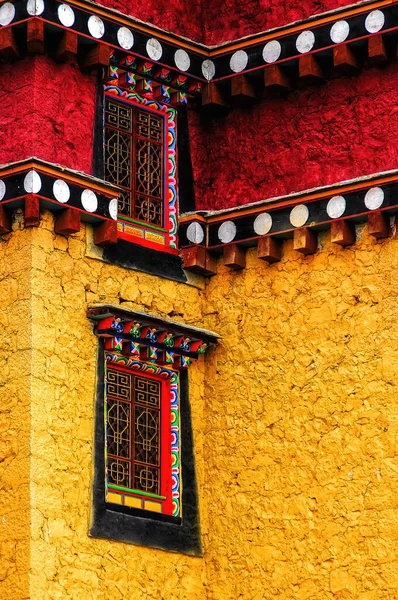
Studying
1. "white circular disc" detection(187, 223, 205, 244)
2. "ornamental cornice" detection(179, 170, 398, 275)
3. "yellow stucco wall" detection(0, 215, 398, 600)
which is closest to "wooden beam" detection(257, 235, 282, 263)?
"ornamental cornice" detection(179, 170, 398, 275)

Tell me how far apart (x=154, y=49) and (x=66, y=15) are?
1009mm

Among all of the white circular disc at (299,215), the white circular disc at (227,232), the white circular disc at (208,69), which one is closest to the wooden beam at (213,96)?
the white circular disc at (208,69)

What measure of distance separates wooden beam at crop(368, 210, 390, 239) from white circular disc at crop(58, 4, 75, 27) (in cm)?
280

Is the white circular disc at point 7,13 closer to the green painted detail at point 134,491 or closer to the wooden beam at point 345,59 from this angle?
the wooden beam at point 345,59

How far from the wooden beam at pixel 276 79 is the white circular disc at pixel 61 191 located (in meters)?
2.09

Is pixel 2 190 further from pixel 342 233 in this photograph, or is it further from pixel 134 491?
pixel 342 233

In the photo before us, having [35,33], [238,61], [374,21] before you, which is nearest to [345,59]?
[374,21]

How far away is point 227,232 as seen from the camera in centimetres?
1512

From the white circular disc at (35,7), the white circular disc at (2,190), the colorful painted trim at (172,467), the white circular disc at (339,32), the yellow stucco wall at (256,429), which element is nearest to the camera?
the yellow stucco wall at (256,429)

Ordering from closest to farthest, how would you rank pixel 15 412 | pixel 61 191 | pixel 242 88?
1. pixel 15 412
2. pixel 61 191
3. pixel 242 88

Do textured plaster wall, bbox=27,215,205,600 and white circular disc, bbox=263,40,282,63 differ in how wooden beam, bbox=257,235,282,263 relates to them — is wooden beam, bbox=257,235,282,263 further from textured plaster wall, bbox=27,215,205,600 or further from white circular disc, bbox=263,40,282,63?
white circular disc, bbox=263,40,282,63

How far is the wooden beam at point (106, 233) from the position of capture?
14.3 meters

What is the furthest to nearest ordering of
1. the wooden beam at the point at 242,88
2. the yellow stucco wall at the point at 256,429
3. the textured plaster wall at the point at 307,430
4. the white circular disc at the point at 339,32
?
1. the wooden beam at the point at 242,88
2. the white circular disc at the point at 339,32
3. the textured plaster wall at the point at 307,430
4. the yellow stucco wall at the point at 256,429

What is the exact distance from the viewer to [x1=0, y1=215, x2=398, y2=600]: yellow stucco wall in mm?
13594
